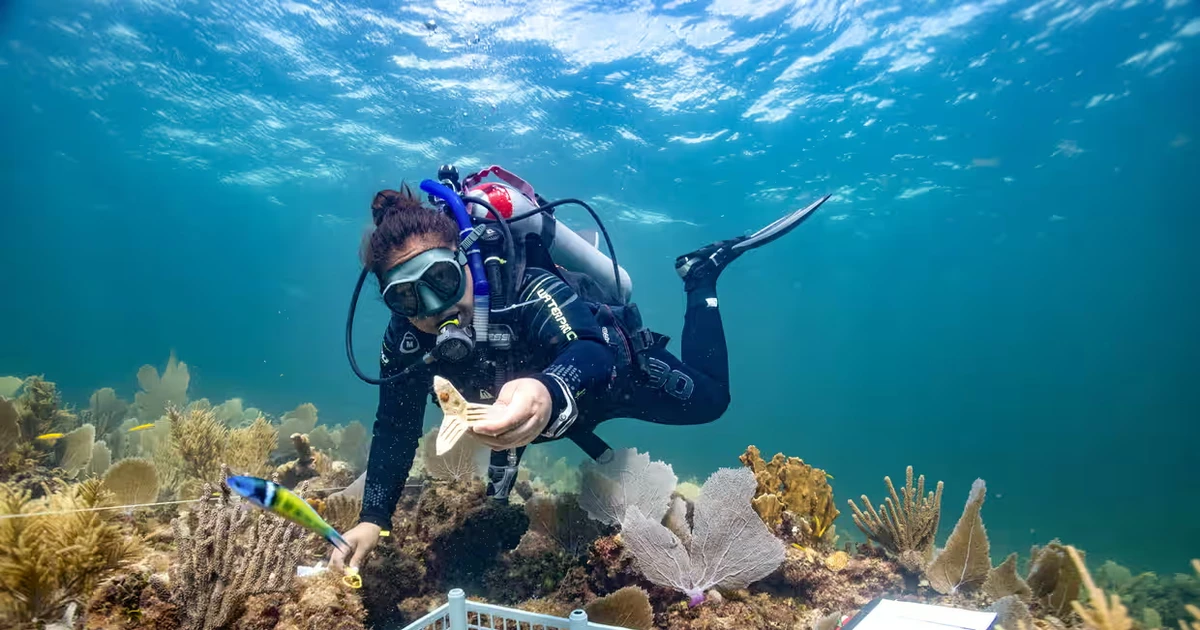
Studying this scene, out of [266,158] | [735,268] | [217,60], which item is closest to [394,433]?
[217,60]

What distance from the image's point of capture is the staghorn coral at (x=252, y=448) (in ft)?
16.3

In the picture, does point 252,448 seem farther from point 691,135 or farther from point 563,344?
point 691,135

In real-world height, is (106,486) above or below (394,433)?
below

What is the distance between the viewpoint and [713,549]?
10.1ft

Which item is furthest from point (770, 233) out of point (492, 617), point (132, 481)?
point (132, 481)

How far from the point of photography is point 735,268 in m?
40.0

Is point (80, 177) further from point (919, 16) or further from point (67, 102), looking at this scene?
point (919, 16)

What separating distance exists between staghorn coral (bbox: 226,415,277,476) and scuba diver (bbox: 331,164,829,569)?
7.90 feet

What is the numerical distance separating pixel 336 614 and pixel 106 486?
2.24m

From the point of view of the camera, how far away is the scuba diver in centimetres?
296

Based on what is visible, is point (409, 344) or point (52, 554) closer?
point (52, 554)

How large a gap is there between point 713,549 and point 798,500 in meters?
1.35

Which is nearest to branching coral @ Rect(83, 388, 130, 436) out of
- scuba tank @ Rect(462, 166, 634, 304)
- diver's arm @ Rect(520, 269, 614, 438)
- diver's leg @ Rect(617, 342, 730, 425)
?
scuba tank @ Rect(462, 166, 634, 304)

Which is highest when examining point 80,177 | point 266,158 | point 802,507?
point 80,177
